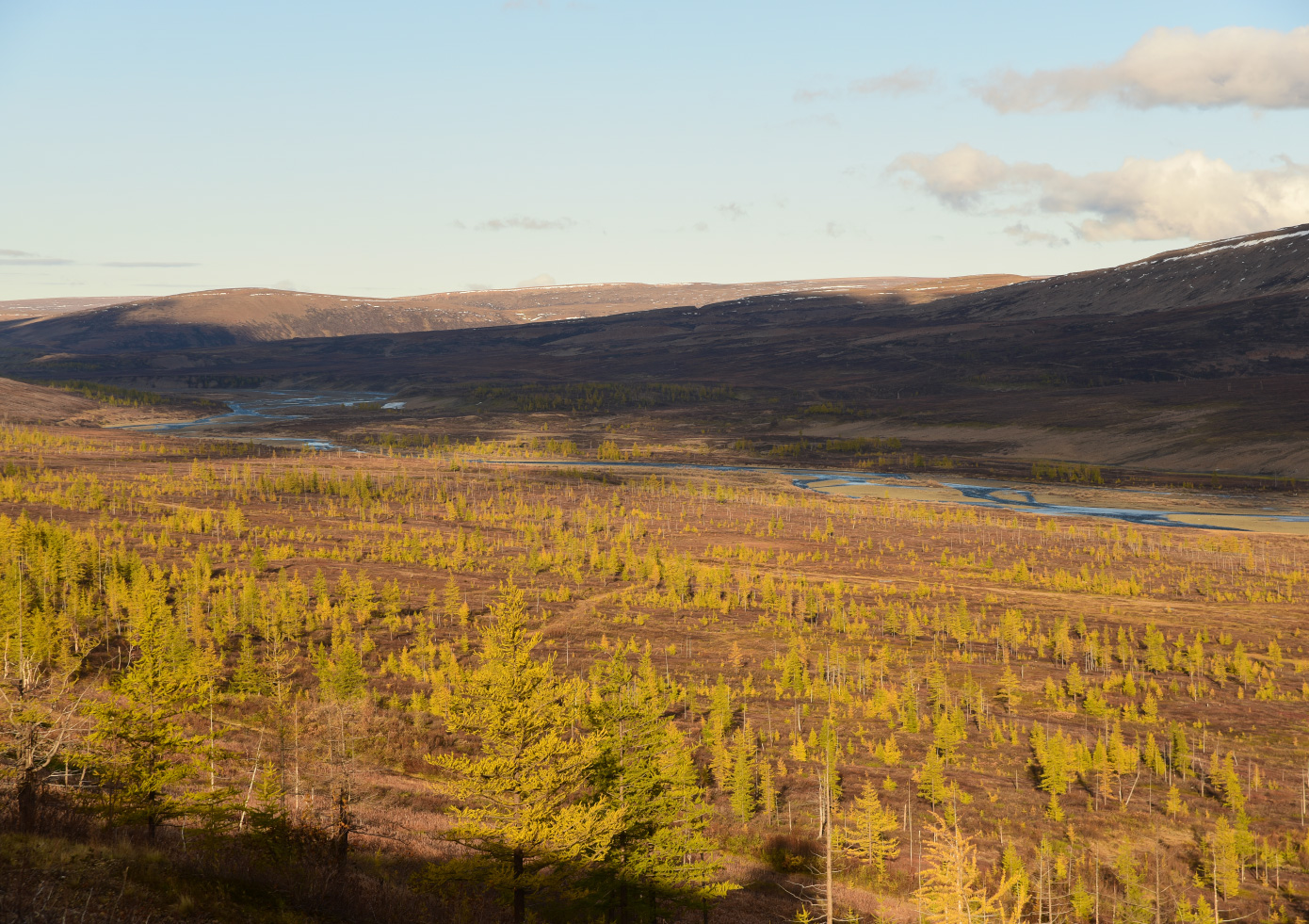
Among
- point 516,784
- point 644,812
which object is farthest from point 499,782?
point 644,812

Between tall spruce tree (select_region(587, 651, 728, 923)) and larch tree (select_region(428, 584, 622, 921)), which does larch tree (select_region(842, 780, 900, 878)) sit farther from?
larch tree (select_region(428, 584, 622, 921))

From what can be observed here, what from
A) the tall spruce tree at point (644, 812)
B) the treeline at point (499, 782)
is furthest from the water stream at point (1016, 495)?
the tall spruce tree at point (644, 812)

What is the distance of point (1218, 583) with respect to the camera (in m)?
67.6

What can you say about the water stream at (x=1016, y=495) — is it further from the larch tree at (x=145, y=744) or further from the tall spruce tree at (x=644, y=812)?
the larch tree at (x=145, y=744)

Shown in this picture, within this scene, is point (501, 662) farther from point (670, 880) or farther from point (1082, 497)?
point (1082, 497)

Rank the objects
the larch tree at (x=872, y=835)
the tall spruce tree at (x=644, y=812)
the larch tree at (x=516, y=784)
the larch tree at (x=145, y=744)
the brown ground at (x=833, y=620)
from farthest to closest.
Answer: the brown ground at (x=833, y=620) → the larch tree at (x=872, y=835) → the tall spruce tree at (x=644, y=812) → the larch tree at (x=145, y=744) → the larch tree at (x=516, y=784)

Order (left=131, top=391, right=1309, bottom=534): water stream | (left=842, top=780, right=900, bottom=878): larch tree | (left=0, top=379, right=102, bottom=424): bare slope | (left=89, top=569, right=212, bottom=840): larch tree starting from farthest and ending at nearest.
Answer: (left=0, top=379, right=102, bottom=424): bare slope → (left=131, top=391, right=1309, bottom=534): water stream → (left=842, top=780, right=900, bottom=878): larch tree → (left=89, top=569, right=212, bottom=840): larch tree

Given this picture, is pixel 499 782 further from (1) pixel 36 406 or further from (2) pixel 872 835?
(1) pixel 36 406

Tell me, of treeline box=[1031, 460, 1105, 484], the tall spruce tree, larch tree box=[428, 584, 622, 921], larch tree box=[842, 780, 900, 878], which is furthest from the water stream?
larch tree box=[428, 584, 622, 921]

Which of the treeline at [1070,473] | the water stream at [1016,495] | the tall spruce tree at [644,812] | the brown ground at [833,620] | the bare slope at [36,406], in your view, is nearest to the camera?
the tall spruce tree at [644,812]

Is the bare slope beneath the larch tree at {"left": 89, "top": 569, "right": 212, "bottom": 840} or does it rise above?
above

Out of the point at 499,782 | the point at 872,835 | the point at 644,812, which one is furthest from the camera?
the point at 872,835

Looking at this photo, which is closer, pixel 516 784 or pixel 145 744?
pixel 516 784

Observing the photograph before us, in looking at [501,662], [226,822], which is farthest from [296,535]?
[501,662]
